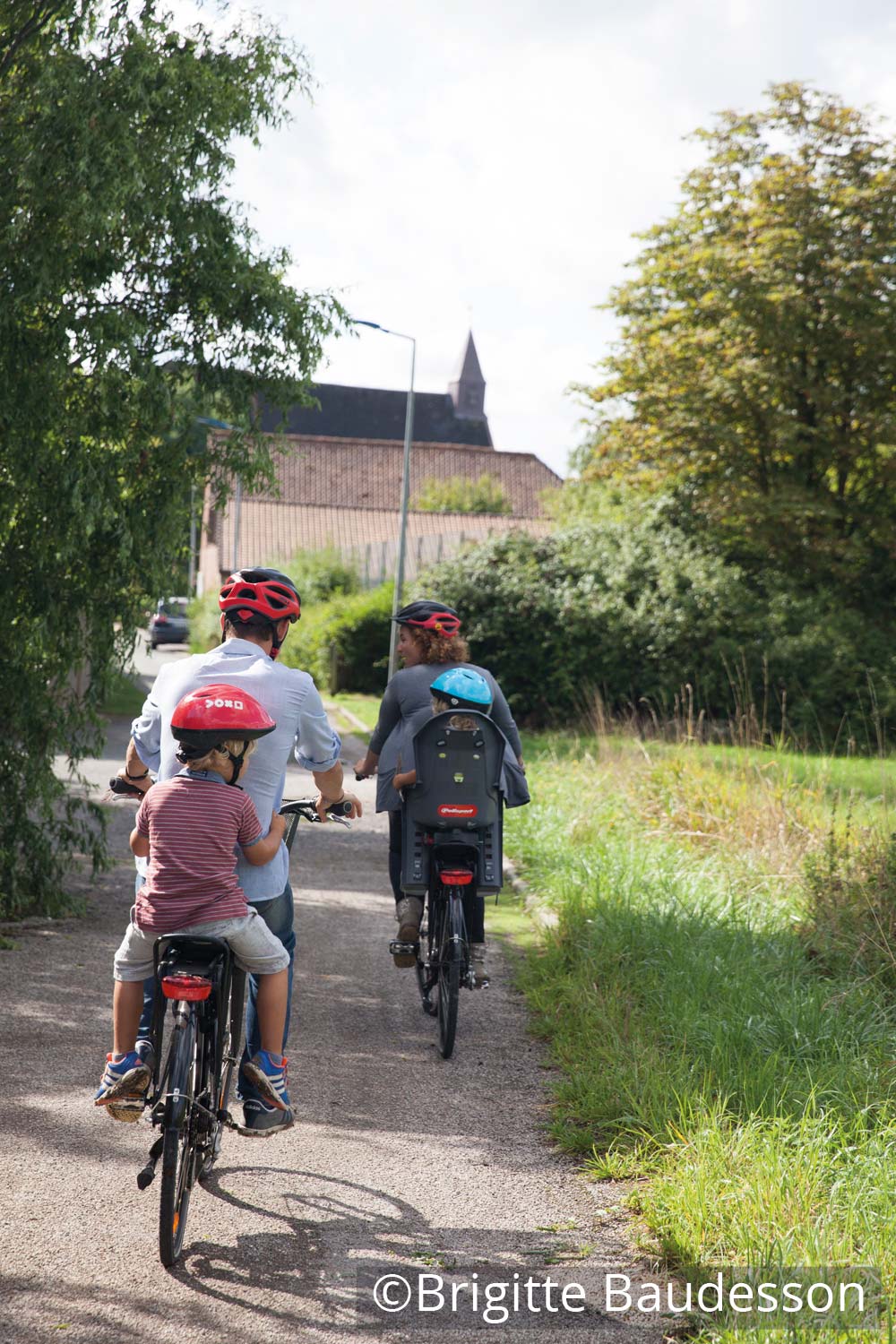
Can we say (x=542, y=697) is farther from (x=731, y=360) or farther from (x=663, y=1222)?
(x=663, y=1222)

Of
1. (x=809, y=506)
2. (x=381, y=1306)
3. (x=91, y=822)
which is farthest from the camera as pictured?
(x=809, y=506)

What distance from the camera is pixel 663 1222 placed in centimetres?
397

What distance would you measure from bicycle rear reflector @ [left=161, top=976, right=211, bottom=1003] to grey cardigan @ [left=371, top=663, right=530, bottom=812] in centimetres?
276

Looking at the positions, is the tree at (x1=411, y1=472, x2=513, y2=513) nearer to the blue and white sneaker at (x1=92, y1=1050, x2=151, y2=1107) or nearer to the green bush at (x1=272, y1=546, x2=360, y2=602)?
the green bush at (x1=272, y1=546, x2=360, y2=602)

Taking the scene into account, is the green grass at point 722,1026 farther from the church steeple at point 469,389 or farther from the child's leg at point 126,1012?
the church steeple at point 469,389

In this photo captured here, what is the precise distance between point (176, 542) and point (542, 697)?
13983 mm

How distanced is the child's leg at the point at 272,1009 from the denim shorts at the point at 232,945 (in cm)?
5

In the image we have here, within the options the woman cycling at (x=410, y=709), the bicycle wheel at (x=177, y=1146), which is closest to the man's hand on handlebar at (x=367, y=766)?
the woman cycling at (x=410, y=709)

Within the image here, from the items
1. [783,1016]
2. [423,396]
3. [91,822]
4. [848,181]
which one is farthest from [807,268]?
[423,396]

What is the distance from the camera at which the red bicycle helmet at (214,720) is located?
3637mm

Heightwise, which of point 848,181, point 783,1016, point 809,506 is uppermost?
point 848,181

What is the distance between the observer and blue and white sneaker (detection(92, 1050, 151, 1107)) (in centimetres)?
372

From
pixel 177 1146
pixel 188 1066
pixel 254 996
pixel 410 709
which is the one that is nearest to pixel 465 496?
pixel 410 709

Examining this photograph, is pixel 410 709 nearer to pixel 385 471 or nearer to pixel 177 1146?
pixel 177 1146
